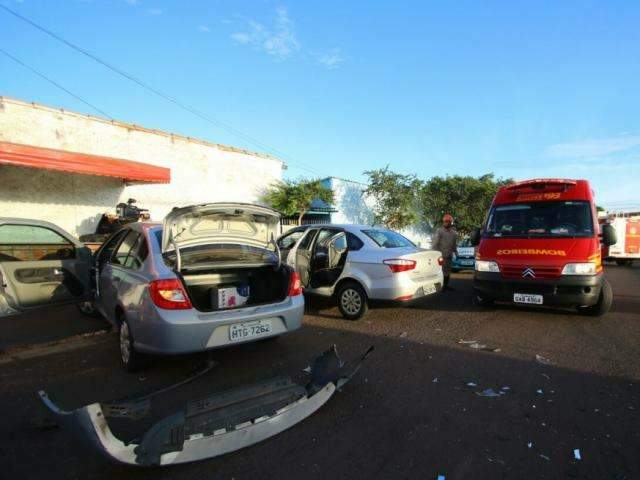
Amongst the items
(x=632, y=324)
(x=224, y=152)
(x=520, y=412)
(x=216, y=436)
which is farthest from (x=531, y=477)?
(x=224, y=152)

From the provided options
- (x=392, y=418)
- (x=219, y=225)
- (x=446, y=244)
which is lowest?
(x=392, y=418)

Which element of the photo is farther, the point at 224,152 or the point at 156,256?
the point at 224,152

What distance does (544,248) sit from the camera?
238 inches

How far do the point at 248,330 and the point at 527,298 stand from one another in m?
4.56

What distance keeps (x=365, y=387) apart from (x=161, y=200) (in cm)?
1162

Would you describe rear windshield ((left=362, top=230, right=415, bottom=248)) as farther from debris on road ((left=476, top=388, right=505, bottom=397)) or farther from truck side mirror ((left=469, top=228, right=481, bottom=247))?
debris on road ((left=476, top=388, right=505, bottom=397))

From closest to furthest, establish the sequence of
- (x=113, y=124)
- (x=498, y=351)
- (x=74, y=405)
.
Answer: (x=74, y=405)
(x=498, y=351)
(x=113, y=124)

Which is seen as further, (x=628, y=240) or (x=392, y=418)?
(x=628, y=240)

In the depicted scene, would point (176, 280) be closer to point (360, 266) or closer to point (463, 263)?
point (360, 266)

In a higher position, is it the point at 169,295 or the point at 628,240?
the point at 628,240

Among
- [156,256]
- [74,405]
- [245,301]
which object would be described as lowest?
[74,405]

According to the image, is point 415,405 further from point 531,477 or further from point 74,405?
point 74,405

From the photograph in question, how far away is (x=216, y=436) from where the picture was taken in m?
2.50

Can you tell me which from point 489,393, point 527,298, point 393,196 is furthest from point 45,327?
point 393,196
